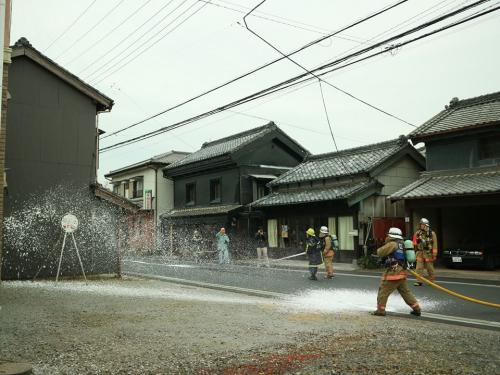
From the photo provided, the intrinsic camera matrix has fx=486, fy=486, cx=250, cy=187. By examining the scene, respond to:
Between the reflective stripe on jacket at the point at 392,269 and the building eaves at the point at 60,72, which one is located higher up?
the building eaves at the point at 60,72

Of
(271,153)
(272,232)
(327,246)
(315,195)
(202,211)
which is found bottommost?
(327,246)

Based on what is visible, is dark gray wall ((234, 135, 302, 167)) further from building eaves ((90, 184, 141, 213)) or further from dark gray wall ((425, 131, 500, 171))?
building eaves ((90, 184, 141, 213))

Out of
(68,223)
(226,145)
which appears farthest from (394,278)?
(226,145)

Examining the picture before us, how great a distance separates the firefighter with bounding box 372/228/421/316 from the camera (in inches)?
376

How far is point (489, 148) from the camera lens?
69.2 feet

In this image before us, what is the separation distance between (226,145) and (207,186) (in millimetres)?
3828

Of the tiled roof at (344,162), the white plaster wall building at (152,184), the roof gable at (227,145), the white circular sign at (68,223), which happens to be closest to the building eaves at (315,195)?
the tiled roof at (344,162)

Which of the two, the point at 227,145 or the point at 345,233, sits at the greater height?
the point at 227,145

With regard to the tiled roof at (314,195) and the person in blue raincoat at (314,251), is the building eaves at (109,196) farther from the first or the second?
the tiled roof at (314,195)

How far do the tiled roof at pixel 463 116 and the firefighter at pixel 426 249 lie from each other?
27.9 feet

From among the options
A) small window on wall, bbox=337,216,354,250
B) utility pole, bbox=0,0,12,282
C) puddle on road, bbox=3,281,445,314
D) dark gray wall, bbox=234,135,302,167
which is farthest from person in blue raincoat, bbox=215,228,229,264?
utility pole, bbox=0,0,12,282

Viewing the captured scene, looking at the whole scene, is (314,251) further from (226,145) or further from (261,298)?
(226,145)

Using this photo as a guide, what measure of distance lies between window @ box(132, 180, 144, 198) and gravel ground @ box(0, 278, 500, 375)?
111ft

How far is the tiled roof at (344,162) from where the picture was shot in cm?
2650
